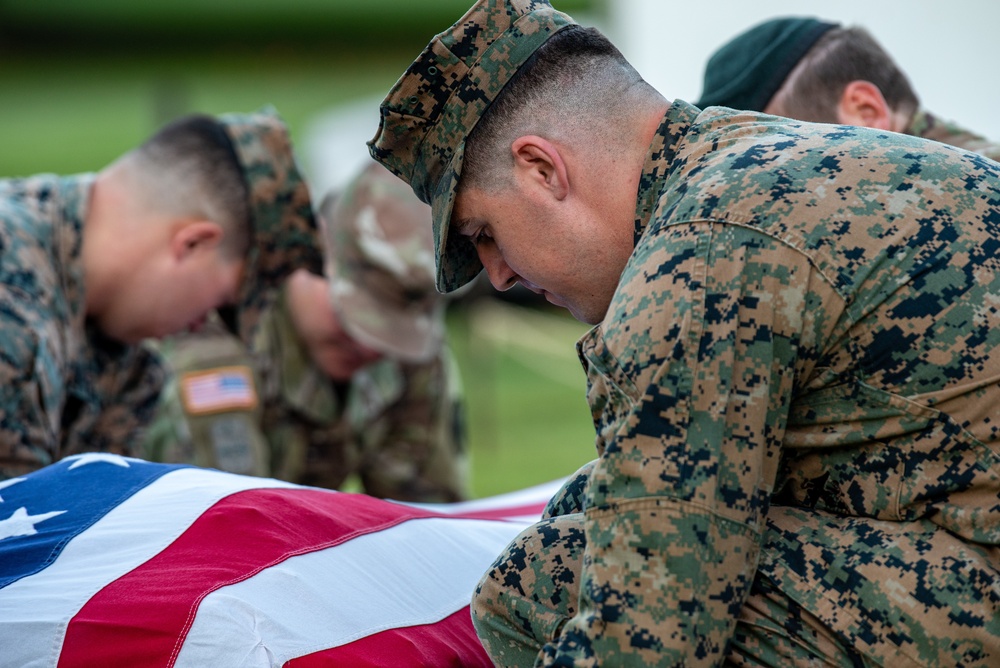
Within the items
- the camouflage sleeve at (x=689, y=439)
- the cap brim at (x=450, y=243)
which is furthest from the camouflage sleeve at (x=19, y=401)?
the camouflage sleeve at (x=689, y=439)

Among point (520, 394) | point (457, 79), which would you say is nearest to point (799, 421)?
point (457, 79)

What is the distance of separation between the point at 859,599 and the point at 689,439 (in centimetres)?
32

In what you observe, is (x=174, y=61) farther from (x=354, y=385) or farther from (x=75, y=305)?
(x=75, y=305)

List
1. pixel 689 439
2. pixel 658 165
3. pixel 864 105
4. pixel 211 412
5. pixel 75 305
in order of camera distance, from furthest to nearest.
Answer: pixel 211 412 < pixel 75 305 < pixel 864 105 < pixel 658 165 < pixel 689 439

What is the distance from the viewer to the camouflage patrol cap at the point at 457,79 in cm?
→ 181

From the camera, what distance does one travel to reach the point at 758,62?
10.6 feet

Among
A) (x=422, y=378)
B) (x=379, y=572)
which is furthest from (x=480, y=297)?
(x=379, y=572)

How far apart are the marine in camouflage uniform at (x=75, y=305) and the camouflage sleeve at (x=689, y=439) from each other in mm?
1951

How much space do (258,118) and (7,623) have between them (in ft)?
6.55

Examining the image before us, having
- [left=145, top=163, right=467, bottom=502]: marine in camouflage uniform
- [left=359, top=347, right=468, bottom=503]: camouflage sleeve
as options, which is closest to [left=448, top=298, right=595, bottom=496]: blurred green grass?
[left=359, top=347, right=468, bottom=503]: camouflage sleeve

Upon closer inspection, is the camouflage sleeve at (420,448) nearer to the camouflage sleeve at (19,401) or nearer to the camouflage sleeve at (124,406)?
the camouflage sleeve at (124,406)

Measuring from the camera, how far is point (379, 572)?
7.13 ft

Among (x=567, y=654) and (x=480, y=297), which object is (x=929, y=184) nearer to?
(x=567, y=654)

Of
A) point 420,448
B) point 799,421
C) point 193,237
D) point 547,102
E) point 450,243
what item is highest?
point 547,102
